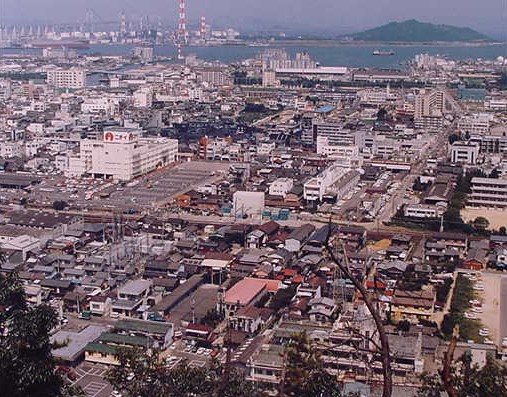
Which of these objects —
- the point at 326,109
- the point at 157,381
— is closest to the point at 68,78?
the point at 326,109

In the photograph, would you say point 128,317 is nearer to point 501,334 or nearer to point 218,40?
point 501,334

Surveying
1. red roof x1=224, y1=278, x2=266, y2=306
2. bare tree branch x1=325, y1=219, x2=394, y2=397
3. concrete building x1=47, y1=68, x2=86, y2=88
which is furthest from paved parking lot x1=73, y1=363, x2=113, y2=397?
concrete building x1=47, y1=68, x2=86, y2=88

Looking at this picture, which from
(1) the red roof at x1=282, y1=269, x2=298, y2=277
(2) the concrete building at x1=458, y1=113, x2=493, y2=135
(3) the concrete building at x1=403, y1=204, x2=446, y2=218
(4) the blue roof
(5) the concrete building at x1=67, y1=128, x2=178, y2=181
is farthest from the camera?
(4) the blue roof

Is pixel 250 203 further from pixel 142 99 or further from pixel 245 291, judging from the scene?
pixel 142 99

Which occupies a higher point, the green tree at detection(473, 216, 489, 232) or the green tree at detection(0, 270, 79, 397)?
the green tree at detection(0, 270, 79, 397)

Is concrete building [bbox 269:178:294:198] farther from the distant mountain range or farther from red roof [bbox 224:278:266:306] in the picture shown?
the distant mountain range
